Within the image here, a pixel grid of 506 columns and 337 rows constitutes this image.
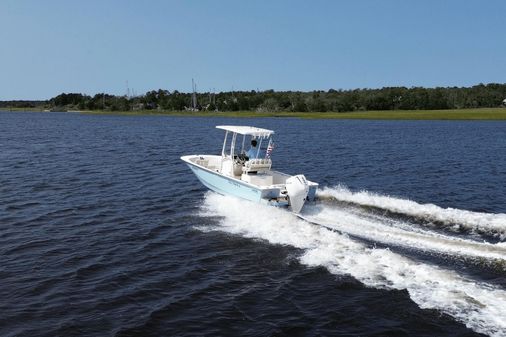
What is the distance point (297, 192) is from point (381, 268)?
7018 millimetres

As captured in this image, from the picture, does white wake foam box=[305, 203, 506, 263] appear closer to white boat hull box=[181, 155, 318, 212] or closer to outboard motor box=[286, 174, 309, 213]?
outboard motor box=[286, 174, 309, 213]

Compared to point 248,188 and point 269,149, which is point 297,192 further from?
point 269,149

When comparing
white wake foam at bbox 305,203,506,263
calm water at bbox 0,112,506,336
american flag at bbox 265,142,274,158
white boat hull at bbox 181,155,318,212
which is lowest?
calm water at bbox 0,112,506,336

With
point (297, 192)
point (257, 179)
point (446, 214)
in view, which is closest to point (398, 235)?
point (446, 214)

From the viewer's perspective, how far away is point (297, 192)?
2216 centimetres

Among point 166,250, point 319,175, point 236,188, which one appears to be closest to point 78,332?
point 166,250

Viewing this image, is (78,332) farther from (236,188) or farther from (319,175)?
(319,175)

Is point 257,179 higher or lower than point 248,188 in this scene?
higher

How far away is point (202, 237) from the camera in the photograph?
20.4 m

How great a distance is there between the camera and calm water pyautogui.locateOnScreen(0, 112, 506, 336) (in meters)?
12.9

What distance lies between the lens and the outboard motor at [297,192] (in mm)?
22141

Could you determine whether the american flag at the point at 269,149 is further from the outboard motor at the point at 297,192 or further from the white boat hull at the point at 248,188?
the outboard motor at the point at 297,192

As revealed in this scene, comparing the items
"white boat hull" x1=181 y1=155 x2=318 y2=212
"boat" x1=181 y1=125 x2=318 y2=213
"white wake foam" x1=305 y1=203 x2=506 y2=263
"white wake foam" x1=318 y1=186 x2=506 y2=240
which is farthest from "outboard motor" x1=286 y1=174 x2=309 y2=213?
"white wake foam" x1=318 y1=186 x2=506 y2=240

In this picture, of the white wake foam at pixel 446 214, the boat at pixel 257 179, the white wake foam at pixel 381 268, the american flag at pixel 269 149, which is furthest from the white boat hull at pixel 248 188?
the white wake foam at pixel 446 214
